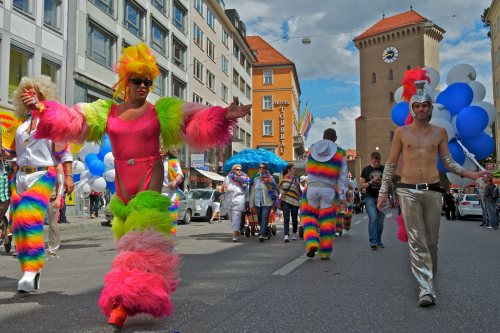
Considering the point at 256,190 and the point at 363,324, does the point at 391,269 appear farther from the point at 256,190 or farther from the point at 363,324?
the point at 256,190

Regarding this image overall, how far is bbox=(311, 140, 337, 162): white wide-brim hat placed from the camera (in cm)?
755

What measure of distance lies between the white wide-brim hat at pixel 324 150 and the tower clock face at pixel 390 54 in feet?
244

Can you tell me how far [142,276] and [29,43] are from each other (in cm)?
1841

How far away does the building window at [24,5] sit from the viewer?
1838 centimetres

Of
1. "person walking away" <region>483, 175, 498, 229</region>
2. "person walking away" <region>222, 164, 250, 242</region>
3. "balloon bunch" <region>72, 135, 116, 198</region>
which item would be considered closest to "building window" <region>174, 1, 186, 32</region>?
"person walking away" <region>483, 175, 498, 229</region>

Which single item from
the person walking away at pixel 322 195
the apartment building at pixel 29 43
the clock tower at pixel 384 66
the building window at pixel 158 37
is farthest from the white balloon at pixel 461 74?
the clock tower at pixel 384 66

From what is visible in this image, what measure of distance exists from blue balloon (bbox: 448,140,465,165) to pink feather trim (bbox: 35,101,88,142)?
5411 mm

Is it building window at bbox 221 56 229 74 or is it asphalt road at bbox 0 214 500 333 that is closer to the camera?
asphalt road at bbox 0 214 500 333

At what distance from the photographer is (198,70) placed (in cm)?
3847

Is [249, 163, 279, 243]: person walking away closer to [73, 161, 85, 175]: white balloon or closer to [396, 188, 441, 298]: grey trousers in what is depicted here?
[73, 161, 85, 175]: white balloon

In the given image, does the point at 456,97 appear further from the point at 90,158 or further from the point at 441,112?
the point at 90,158

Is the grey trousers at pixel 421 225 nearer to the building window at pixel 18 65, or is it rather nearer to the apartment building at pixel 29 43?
the apartment building at pixel 29 43

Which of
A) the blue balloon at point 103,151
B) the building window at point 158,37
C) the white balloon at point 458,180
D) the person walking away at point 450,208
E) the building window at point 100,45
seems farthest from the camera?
the building window at point 158,37

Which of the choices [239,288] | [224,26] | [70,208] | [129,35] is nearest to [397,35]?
[224,26]
